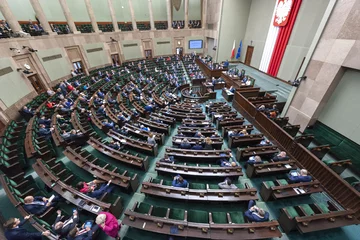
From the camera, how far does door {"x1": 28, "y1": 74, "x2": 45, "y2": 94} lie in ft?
34.2

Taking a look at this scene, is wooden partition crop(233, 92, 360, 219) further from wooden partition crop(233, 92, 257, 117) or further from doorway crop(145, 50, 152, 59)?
doorway crop(145, 50, 152, 59)

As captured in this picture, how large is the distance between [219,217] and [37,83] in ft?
46.3

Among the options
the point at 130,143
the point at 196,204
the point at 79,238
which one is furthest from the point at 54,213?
the point at 196,204

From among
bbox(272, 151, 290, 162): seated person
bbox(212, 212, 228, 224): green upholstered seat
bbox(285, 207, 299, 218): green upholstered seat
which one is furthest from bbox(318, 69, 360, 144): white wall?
bbox(212, 212, 228, 224): green upholstered seat

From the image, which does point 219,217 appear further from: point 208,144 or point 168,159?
point 208,144

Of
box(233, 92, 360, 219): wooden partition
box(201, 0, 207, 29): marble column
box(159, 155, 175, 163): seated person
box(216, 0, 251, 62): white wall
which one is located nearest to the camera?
box(233, 92, 360, 219): wooden partition

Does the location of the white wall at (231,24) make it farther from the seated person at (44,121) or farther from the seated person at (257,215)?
the seated person at (257,215)

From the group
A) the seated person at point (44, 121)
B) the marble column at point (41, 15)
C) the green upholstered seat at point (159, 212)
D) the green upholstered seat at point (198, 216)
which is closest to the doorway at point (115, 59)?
the marble column at point (41, 15)

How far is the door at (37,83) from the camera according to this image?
1043 cm

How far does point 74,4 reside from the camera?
55.3ft

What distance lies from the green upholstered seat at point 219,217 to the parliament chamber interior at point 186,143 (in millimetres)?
30

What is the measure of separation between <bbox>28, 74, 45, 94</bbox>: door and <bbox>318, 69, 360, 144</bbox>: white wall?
56.8 ft

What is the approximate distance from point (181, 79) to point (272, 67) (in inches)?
349

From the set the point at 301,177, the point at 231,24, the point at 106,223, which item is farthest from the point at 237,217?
the point at 231,24
